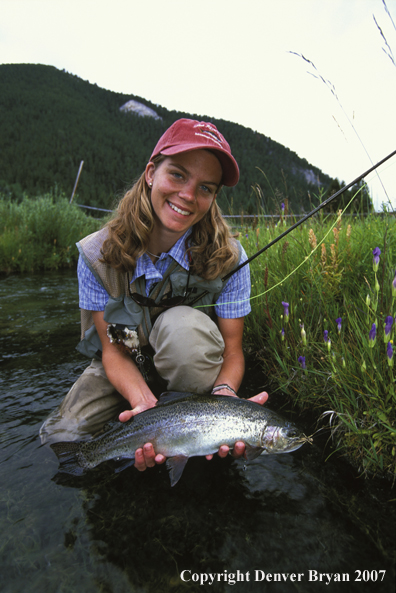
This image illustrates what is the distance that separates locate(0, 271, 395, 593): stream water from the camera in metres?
1.69

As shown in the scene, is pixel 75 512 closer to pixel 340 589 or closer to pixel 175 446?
pixel 175 446

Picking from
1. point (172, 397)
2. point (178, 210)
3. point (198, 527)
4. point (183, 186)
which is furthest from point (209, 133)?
point (198, 527)

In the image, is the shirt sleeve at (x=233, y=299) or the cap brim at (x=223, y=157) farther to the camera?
the shirt sleeve at (x=233, y=299)

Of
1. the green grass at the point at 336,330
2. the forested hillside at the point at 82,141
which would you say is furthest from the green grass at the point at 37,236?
the forested hillside at the point at 82,141

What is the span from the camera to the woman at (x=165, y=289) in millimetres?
2535

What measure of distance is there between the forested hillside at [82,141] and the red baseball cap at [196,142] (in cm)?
5257

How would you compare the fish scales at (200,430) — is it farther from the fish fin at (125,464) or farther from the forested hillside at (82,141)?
the forested hillside at (82,141)

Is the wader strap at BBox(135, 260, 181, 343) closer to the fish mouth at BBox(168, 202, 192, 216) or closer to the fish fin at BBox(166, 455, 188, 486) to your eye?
the fish mouth at BBox(168, 202, 192, 216)

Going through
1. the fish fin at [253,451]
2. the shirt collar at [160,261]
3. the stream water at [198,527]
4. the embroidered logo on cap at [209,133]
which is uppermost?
the embroidered logo on cap at [209,133]

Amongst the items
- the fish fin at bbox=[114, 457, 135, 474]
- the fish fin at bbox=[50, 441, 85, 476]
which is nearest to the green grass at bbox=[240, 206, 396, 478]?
the fish fin at bbox=[114, 457, 135, 474]

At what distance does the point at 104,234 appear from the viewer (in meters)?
2.83

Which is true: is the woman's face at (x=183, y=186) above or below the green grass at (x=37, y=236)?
above

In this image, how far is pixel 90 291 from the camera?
2.74 m

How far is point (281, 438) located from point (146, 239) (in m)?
1.65
